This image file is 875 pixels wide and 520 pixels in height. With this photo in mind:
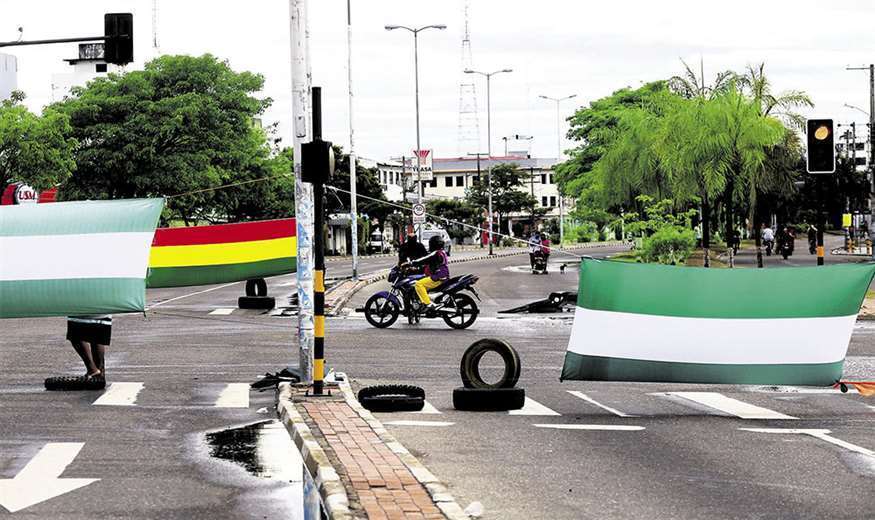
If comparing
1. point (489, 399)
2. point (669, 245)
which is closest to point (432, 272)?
point (489, 399)

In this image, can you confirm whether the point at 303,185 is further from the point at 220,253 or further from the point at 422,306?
the point at 220,253

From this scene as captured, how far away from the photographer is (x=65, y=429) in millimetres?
13070

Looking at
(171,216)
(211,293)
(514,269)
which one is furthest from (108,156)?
(211,293)

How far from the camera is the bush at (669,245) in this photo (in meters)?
52.8

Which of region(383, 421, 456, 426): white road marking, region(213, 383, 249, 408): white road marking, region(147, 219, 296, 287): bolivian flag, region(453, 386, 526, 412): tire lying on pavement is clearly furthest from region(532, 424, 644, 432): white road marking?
region(147, 219, 296, 287): bolivian flag

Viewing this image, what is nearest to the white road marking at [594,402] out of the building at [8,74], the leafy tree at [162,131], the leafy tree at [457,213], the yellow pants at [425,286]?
the yellow pants at [425,286]

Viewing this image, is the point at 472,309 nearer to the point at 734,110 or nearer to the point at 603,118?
the point at 734,110

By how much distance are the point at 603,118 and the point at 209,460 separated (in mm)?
82252

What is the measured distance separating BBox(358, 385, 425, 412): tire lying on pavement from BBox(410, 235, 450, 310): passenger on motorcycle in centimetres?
1200

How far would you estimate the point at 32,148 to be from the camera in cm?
6144

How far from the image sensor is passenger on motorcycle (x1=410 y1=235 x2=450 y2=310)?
26.9 metres

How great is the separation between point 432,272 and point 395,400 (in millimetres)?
12682

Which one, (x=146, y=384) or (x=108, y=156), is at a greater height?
(x=108, y=156)

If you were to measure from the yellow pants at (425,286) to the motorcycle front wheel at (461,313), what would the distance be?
382 millimetres
